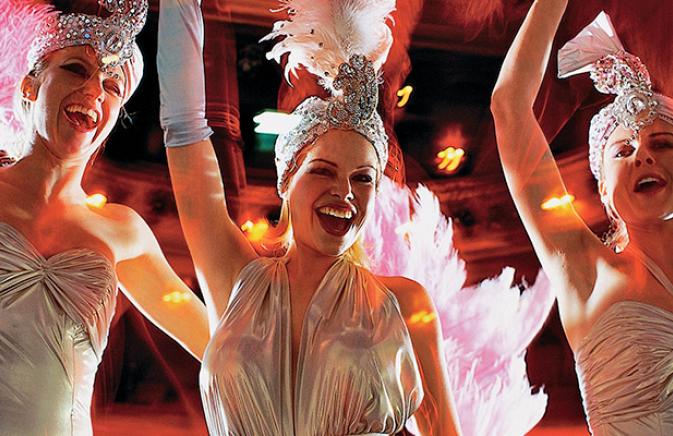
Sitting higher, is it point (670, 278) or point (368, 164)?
point (368, 164)

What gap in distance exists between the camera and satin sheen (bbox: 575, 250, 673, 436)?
2.49 meters

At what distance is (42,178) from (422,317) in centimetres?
101

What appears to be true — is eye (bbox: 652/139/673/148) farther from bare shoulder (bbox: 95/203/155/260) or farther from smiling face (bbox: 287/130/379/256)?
bare shoulder (bbox: 95/203/155/260)

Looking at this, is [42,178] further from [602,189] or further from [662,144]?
[662,144]

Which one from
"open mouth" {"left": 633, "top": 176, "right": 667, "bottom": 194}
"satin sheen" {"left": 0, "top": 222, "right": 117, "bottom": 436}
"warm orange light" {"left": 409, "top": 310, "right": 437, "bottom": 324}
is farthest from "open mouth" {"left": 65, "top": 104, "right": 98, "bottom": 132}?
"open mouth" {"left": 633, "top": 176, "right": 667, "bottom": 194}

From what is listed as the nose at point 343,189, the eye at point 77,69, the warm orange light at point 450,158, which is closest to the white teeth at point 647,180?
the warm orange light at point 450,158

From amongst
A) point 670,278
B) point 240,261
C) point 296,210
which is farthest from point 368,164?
point 670,278

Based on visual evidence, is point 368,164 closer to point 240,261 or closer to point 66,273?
point 240,261

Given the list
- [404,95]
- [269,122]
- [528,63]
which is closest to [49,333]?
[269,122]

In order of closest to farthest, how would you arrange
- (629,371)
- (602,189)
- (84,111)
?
1. (84,111)
2. (629,371)
3. (602,189)

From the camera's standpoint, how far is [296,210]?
2307 mm

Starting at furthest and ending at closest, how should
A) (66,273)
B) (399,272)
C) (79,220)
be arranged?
(399,272)
(79,220)
(66,273)

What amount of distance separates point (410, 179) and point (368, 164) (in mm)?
588

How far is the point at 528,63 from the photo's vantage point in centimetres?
279
